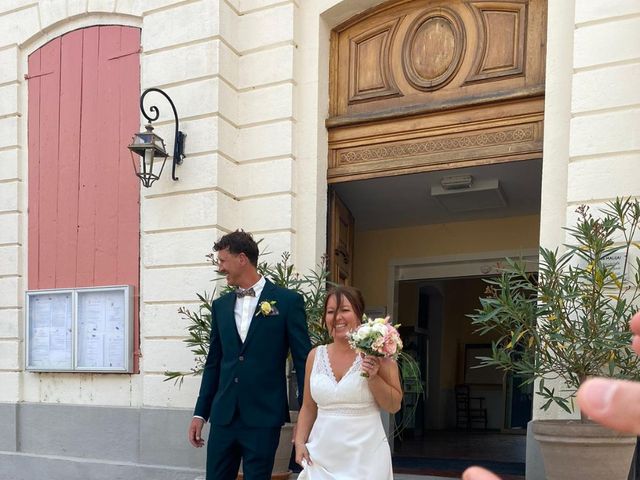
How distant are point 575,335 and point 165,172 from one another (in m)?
3.84

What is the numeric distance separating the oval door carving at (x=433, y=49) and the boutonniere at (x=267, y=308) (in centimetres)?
292

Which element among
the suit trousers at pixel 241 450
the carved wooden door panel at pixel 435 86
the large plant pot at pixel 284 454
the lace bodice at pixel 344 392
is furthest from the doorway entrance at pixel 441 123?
the suit trousers at pixel 241 450

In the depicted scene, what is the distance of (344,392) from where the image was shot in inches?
129

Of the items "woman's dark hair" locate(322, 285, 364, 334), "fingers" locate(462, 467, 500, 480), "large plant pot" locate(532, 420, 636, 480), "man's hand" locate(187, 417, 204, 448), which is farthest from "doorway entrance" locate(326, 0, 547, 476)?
"fingers" locate(462, 467, 500, 480)

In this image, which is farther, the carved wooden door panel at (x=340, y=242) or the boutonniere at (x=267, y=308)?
the carved wooden door panel at (x=340, y=242)

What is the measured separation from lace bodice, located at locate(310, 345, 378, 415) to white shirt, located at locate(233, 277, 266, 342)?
542 mm

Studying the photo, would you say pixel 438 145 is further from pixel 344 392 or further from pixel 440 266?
pixel 440 266

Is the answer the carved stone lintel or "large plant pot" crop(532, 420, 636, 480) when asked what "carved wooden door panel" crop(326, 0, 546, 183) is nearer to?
the carved stone lintel

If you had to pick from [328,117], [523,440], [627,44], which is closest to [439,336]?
[523,440]

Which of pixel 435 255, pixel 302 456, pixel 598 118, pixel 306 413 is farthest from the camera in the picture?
pixel 435 255

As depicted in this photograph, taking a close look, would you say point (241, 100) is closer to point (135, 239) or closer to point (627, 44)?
point (135, 239)

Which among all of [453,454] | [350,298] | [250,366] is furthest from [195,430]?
[453,454]

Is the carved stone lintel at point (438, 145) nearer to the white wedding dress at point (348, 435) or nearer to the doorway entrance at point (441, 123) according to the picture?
the doorway entrance at point (441, 123)

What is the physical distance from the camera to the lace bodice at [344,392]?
3.28 m
